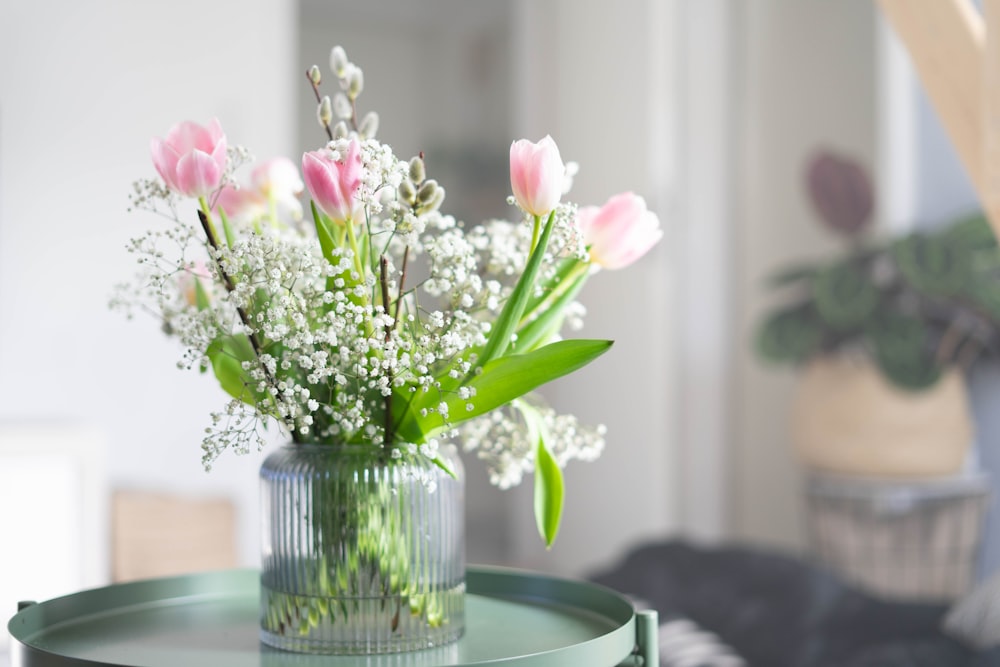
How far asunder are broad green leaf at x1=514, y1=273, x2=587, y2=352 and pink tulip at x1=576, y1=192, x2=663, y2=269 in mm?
39

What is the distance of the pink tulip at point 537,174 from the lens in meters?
0.84

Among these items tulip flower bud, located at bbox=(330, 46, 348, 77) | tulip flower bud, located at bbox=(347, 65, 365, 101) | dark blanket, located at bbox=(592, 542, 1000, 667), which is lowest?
dark blanket, located at bbox=(592, 542, 1000, 667)

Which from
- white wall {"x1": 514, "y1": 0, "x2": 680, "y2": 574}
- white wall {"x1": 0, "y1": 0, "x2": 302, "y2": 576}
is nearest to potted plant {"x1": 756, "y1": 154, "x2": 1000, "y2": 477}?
white wall {"x1": 514, "y1": 0, "x2": 680, "y2": 574}

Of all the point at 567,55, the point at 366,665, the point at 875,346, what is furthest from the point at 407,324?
the point at 567,55

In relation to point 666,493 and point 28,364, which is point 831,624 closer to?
point 666,493

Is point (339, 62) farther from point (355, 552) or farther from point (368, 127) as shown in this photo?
point (355, 552)

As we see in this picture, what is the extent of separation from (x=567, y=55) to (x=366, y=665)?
13.0 feet

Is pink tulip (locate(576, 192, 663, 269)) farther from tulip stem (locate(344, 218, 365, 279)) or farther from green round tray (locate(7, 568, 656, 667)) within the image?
green round tray (locate(7, 568, 656, 667))

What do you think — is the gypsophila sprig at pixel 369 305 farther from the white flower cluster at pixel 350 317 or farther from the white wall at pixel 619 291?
the white wall at pixel 619 291

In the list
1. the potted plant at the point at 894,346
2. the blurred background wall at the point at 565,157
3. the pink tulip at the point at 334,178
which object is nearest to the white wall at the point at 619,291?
the blurred background wall at the point at 565,157

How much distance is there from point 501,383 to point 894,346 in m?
2.33

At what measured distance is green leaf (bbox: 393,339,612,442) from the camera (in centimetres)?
87

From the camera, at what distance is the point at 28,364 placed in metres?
3.18

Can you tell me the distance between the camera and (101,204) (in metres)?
3.26
